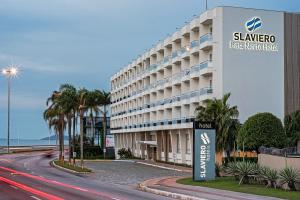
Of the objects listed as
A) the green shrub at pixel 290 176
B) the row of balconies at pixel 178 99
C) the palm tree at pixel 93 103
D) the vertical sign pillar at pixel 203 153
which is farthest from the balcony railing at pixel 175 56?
the green shrub at pixel 290 176

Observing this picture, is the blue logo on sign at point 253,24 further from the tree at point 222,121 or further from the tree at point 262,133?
the tree at point 262,133

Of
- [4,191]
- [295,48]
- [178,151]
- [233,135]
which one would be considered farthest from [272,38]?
[4,191]

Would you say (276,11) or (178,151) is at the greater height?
(276,11)

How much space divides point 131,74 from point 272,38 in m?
42.8

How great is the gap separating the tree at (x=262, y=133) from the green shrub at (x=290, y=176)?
48.7 ft

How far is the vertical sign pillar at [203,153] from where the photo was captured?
126 ft

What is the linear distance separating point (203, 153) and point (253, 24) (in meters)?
23.8

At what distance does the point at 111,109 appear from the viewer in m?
115

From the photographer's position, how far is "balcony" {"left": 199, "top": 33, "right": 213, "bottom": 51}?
191 feet

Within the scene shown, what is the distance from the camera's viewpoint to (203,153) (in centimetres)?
3847

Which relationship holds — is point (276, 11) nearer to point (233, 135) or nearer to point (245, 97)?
point (245, 97)

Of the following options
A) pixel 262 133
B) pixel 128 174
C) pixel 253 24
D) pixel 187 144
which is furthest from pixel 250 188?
pixel 187 144

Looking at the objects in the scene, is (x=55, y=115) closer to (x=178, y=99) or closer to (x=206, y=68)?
(x=178, y=99)

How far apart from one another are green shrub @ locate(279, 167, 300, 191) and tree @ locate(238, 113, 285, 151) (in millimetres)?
14833
